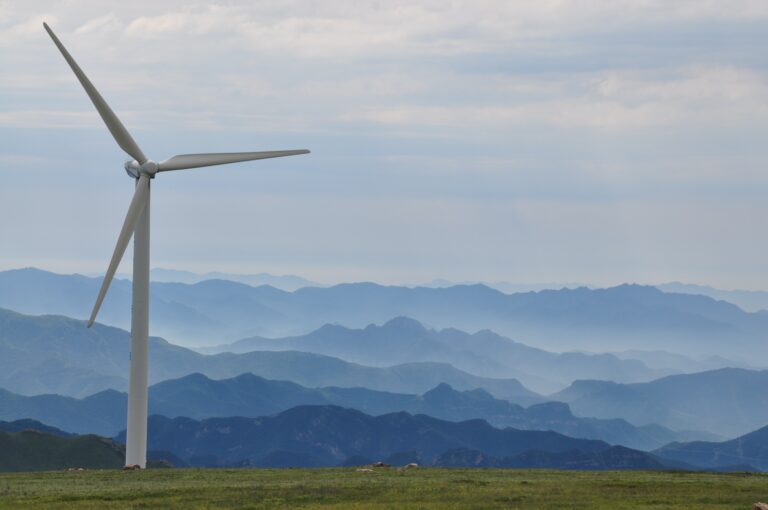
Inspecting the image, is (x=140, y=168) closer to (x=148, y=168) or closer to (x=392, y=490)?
(x=148, y=168)

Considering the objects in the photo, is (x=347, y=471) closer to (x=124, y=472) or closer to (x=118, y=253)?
(x=124, y=472)

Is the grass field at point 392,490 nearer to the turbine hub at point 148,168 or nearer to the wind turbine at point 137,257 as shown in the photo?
the wind turbine at point 137,257

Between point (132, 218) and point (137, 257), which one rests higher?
point (132, 218)

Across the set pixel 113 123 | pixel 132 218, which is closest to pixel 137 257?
pixel 132 218

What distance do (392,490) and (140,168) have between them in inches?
1809

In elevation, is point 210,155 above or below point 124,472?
above

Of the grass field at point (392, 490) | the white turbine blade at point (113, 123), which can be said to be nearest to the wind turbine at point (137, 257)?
the white turbine blade at point (113, 123)

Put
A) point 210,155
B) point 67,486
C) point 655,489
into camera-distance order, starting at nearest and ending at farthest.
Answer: point 655,489 → point 67,486 → point 210,155

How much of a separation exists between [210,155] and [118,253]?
17.4 m

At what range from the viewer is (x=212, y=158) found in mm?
125812

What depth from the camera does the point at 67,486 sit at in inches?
3765

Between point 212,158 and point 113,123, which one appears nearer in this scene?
point 113,123

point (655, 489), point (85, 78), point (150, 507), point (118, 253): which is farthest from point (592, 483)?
point (85, 78)

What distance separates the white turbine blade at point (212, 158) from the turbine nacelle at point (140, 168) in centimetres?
146
